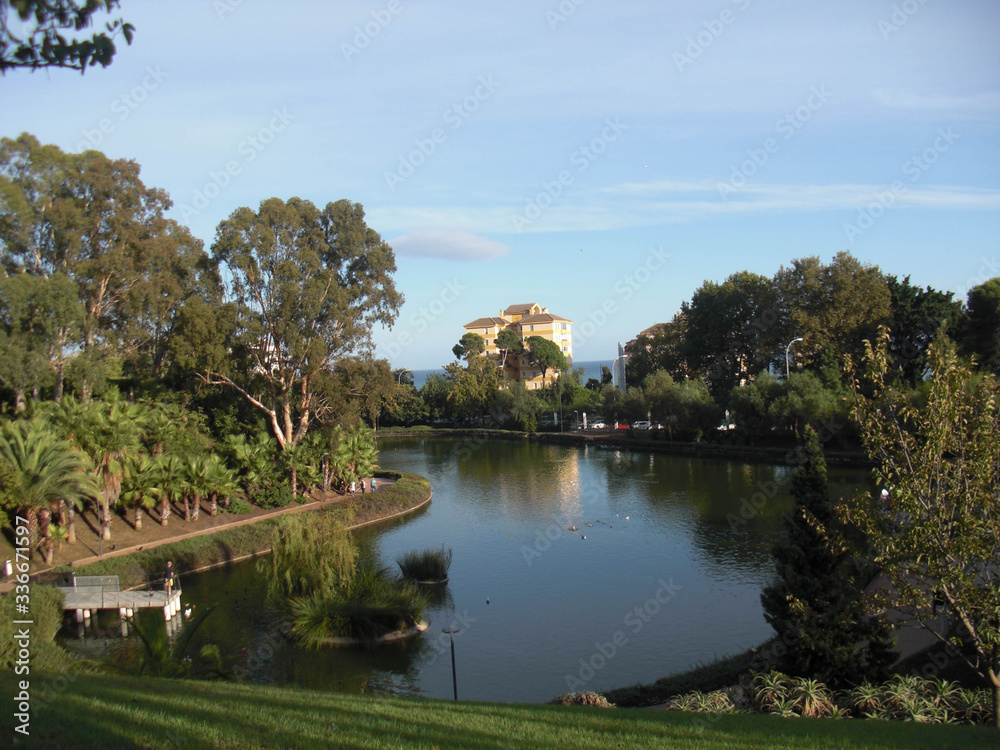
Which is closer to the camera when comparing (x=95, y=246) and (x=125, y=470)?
(x=125, y=470)

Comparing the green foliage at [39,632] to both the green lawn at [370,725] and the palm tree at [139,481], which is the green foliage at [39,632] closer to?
the green lawn at [370,725]

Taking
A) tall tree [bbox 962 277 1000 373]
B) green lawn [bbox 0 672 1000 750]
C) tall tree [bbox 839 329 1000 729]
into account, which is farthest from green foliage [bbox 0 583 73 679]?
tall tree [bbox 962 277 1000 373]

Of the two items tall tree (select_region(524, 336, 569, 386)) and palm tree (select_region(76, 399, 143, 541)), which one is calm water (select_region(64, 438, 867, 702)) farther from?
tall tree (select_region(524, 336, 569, 386))

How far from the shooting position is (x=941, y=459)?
30.5 ft

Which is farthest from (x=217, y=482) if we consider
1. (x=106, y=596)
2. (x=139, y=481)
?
(x=106, y=596)

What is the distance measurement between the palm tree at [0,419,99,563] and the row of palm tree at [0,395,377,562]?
0.03 meters

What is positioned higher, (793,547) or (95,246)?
(95,246)

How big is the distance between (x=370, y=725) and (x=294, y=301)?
81.8 feet

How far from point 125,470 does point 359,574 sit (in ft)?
32.5

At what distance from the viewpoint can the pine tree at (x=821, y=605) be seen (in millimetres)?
11891

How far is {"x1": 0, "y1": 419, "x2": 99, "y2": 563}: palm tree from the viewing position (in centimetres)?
1962

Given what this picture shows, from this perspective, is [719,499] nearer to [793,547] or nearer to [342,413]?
[342,413]

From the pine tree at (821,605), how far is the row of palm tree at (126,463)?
1875 centimetres

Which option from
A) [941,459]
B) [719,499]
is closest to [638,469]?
[719,499]
